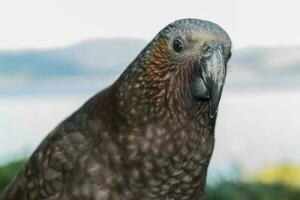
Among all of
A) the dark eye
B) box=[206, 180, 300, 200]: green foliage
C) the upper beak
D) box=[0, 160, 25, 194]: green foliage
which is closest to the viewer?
the upper beak

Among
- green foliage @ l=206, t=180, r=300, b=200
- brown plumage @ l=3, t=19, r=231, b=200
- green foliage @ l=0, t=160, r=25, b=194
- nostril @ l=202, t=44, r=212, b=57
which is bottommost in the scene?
green foliage @ l=206, t=180, r=300, b=200

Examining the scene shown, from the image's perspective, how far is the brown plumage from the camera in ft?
12.3

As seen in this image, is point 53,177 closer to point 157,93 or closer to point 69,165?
point 69,165

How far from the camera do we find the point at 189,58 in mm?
3617

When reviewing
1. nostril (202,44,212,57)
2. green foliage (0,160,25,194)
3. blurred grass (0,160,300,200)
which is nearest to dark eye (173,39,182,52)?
nostril (202,44,212,57)

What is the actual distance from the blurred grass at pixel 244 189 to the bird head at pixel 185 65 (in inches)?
126

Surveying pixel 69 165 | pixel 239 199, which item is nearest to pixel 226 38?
pixel 69 165

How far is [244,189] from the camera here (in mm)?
7004

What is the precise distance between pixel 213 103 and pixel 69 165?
801mm

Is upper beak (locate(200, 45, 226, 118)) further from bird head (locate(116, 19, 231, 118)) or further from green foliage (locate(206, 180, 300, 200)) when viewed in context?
green foliage (locate(206, 180, 300, 200))

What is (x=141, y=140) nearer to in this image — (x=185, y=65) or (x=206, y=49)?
(x=185, y=65)

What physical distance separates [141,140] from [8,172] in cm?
371

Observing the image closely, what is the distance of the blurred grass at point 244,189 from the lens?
6871mm

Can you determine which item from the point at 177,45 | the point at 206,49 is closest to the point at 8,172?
the point at 177,45
